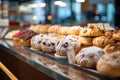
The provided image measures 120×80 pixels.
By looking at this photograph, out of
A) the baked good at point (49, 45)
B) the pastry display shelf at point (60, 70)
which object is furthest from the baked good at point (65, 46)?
the baked good at point (49, 45)

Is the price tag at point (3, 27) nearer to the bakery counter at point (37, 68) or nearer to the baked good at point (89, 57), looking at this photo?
the bakery counter at point (37, 68)

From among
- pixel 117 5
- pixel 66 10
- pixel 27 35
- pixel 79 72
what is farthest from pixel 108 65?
pixel 66 10

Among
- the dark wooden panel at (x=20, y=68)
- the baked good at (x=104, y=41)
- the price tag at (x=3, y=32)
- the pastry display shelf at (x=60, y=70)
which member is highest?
the baked good at (x=104, y=41)

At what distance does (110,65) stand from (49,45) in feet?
3.85

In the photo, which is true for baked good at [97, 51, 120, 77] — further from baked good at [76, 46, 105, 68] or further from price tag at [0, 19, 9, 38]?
price tag at [0, 19, 9, 38]

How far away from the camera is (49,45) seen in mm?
2693

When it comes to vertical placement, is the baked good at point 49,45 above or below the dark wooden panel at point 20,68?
above

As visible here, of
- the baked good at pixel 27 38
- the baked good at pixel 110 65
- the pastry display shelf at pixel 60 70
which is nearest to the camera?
the baked good at pixel 110 65

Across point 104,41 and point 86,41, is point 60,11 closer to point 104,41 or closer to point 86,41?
point 86,41

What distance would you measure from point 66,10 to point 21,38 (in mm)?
11892

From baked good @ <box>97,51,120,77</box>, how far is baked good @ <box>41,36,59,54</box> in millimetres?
1049

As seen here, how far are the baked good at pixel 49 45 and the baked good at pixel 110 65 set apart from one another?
1.05 meters

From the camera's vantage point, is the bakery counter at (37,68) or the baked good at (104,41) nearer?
the bakery counter at (37,68)

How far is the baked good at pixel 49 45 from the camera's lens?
2667 millimetres
